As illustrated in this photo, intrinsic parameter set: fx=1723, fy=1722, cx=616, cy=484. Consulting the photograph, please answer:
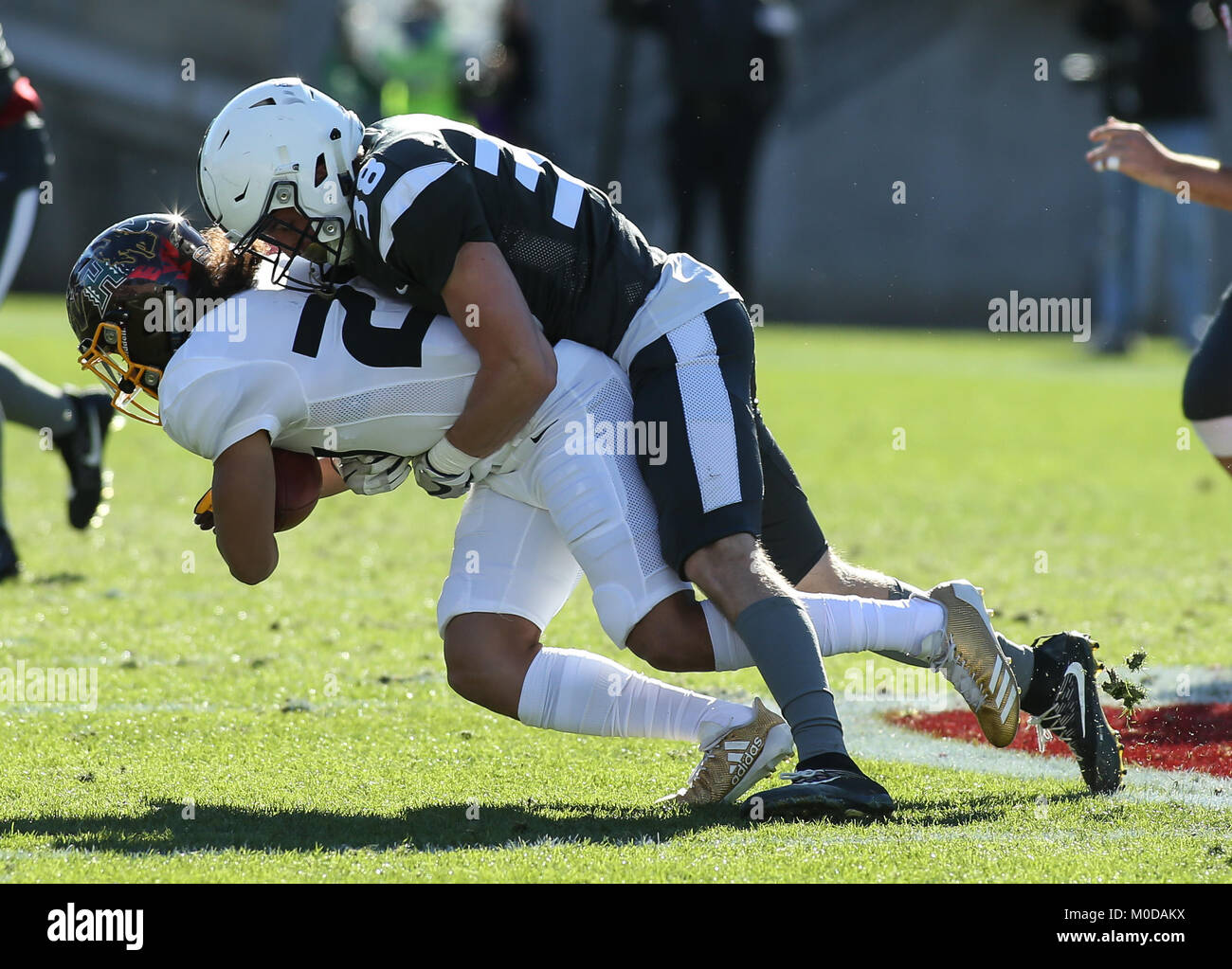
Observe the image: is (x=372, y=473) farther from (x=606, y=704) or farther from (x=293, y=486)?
(x=606, y=704)

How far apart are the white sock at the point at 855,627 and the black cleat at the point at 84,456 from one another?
3.10 meters

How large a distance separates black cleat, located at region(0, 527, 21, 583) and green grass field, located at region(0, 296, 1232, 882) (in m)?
0.06

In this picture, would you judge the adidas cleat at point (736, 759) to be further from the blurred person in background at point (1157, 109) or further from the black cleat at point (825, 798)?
the blurred person in background at point (1157, 109)

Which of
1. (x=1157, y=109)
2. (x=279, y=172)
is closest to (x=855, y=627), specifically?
(x=279, y=172)

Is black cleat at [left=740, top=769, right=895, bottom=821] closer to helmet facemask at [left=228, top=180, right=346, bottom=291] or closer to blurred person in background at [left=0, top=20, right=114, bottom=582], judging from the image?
helmet facemask at [left=228, top=180, right=346, bottom=291]

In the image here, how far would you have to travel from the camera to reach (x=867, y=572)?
393 centimetres

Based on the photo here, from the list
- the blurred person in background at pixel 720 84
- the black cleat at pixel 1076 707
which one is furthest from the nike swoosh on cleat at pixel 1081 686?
the blurred person in background at pixel 720 84

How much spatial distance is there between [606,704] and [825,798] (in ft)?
1.86

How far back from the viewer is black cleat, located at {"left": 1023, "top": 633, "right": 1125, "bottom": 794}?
139 inches

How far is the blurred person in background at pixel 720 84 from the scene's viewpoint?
12273 millimetres

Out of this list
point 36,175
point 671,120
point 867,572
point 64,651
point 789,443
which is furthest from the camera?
point 671,120
